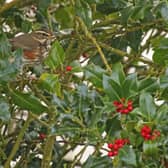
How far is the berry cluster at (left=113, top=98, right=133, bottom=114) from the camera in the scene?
1224 mm

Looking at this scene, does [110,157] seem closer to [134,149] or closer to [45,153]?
[134,149]

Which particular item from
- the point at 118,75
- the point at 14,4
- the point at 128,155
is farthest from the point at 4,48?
the point at 128,155

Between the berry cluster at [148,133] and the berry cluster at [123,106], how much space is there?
6 centimetres

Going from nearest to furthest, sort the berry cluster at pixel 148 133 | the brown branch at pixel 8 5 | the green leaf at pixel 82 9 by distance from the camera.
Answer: the berry cluster at pixel 148 133 < the green leaf at pixel 82 9 < the brown branch at pixel 8 5

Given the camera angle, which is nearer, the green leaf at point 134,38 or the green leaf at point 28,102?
the green leaf at point 28,102

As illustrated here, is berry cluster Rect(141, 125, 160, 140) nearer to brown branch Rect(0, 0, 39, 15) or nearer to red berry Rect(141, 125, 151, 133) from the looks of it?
red berry Rect(141, 125, 151, 133)

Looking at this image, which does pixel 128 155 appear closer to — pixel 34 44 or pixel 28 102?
pixel 28 102

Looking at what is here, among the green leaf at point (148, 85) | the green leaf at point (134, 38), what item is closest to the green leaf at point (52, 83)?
the green leaf at point (148, 85)

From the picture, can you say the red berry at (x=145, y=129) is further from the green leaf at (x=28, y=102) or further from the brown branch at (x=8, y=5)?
the brown branch at (x=8, y=5)

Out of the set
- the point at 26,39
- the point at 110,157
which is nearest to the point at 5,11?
the point at 26,39

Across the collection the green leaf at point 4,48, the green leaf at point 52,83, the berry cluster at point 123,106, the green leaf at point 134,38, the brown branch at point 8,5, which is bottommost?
the berry cluster at point 123,106

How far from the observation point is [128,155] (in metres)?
1.20

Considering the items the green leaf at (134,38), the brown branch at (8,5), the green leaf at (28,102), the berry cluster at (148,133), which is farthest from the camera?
the green leaf at (134,38)

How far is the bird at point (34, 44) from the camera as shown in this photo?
1.81m
